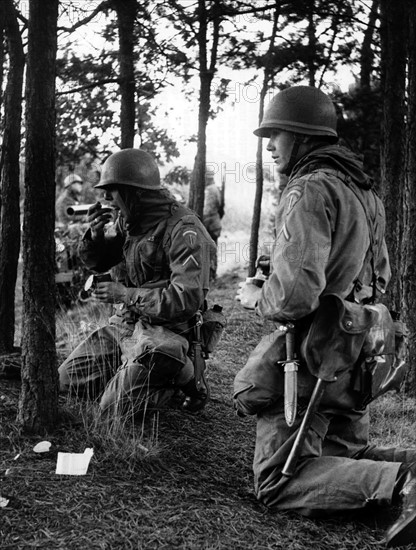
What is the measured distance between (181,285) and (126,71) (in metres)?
4.20

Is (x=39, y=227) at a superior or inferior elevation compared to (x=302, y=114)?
inferior

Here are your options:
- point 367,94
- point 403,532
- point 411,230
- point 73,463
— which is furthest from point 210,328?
point 367,94

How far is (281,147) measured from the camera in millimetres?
3988

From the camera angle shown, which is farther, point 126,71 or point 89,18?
point 126,71

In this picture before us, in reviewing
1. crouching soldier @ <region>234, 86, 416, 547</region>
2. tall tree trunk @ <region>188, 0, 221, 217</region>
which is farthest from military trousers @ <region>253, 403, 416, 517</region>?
tall tree trunk @ <region>188, 0, 221, 217</region>

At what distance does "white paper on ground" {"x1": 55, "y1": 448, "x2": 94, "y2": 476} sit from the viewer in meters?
3.69

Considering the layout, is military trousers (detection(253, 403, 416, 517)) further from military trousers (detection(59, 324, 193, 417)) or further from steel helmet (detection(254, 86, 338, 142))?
steel helmet (detection(254, 86, 338, 142))

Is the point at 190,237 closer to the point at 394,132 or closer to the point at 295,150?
the point at 295,150

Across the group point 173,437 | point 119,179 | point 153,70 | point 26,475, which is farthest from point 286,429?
point 153,70

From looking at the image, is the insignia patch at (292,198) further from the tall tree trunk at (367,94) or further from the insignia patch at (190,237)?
the tall tree trunk at (367,94)

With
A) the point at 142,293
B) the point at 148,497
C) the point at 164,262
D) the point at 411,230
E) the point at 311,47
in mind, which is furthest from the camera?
the point at 311,47

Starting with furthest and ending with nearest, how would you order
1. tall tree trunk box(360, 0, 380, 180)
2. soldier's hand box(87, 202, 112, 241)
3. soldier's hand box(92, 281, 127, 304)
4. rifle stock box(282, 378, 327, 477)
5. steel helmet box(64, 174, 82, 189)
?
steel helmet box(64, 174, 82, 189) < tall tree trunk box(360, 0, 380, 180) < soldier's hand box(87, 202, 112, 241) < soldier's hand box(92, 281, 127, 304) < rifle stock box(282, 378, 327, 477)

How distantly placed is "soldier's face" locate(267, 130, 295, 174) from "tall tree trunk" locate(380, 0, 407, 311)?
4530 millimetres

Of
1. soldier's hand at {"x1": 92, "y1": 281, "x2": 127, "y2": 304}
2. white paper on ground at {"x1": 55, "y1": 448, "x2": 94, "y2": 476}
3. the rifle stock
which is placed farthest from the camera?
soldier's hand at {"x1": 92, "y1": 281, "x2": 127, "y2": 304}
